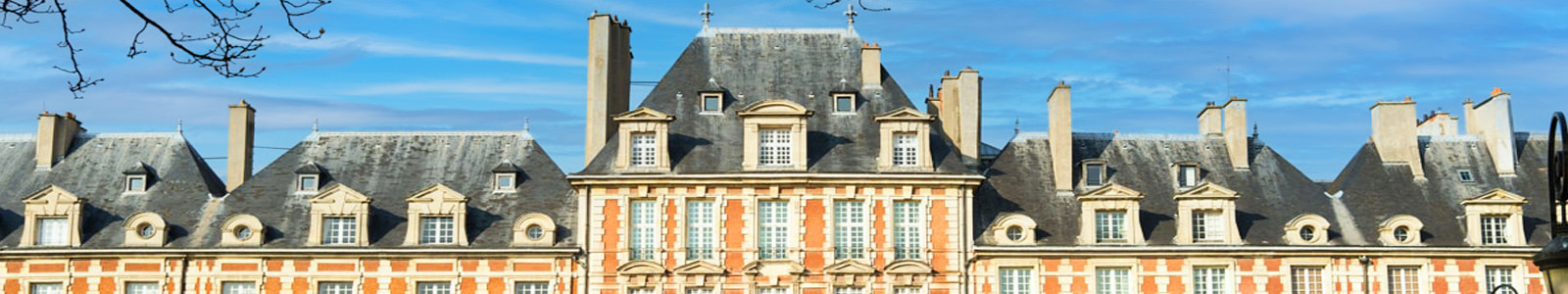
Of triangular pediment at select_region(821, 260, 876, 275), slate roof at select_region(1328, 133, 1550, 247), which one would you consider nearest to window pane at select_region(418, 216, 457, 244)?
triangular pediment at select_region(821, 260, 876, 275)

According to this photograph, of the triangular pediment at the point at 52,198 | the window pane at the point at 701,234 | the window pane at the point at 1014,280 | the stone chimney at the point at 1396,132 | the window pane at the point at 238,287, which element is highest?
the stone chimney at the point at 1396,132

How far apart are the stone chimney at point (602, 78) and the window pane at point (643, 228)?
8.91 feet

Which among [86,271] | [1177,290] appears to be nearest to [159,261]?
[86,271]

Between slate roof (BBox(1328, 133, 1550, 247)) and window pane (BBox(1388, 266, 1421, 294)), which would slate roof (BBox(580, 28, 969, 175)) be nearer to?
slate roof (BBox(1328, 133, 1550, 247))

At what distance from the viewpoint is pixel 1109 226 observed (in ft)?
139

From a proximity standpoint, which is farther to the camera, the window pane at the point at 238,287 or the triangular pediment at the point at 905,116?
the window pane at the point at 238,287

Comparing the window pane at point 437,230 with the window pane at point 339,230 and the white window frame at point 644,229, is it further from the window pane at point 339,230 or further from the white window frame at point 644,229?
the white window frame at point 644,229

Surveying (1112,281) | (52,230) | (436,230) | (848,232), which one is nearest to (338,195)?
(436,230)

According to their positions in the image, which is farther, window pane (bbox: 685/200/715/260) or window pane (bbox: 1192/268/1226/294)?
window pane (bbox: 1192/268/1226/294)

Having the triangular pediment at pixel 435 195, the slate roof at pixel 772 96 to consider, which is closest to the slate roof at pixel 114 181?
the triangular pediment at pixel 435 195

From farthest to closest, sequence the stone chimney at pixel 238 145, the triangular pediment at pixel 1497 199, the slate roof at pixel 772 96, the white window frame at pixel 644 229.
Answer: the stone chimney at pixel 238 145
the triangular pediment at pixel 1497 199
the slate roof at pixel 772 96
the white window frame at pixel 644 229

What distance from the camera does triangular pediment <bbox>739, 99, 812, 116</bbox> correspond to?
Result: 41438mm

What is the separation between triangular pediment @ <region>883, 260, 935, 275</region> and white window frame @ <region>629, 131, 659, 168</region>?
554 centimetres

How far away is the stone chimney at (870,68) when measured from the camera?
44219 millimetres
